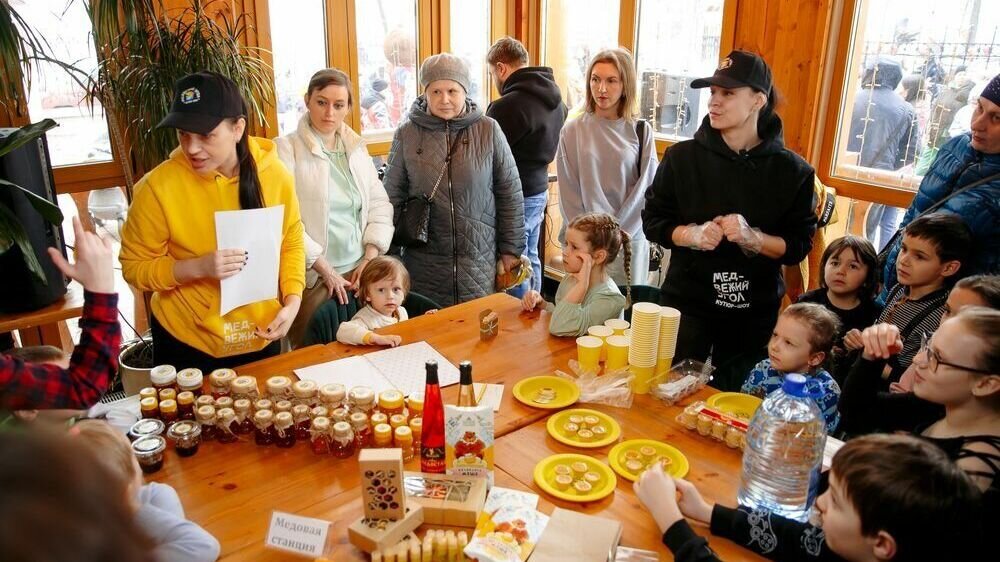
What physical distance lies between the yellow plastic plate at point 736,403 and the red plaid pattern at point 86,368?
1375 mm

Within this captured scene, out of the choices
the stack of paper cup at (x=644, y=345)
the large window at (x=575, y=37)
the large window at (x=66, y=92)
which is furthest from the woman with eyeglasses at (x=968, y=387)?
the large window at (x=575, y=37)

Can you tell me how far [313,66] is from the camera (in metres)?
4.09

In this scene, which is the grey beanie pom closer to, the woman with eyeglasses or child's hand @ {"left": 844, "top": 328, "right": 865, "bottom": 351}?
child's hand @ {"left": 844, "top": 328, "right": 865, "bottom": 351}

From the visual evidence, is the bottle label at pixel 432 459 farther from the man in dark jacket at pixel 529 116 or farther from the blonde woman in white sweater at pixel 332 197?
the man in dark jacket at pixel 529 116

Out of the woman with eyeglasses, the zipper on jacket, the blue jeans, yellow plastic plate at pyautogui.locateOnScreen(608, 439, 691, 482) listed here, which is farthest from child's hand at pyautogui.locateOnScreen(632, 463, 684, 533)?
the blue jeans

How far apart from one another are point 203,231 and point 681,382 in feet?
4.60

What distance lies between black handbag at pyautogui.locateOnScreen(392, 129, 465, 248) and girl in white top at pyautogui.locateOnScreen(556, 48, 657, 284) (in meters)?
0.69

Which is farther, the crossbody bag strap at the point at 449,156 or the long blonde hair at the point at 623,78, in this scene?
the long blonde hair at the point at 623,78

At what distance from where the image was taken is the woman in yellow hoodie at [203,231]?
6.24ft

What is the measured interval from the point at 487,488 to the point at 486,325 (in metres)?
0.84

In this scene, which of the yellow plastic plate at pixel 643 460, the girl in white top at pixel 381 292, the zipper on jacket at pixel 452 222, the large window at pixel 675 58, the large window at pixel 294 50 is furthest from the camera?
the large window at pixel 675 58

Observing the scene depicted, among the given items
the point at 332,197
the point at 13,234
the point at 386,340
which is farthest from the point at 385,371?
the point at 13,234

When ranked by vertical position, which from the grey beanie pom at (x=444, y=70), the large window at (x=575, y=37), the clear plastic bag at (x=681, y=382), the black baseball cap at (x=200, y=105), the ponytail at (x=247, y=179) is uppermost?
the large window at (x=575, y=37)

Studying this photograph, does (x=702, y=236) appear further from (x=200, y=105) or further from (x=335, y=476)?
(x=200, y=105)
